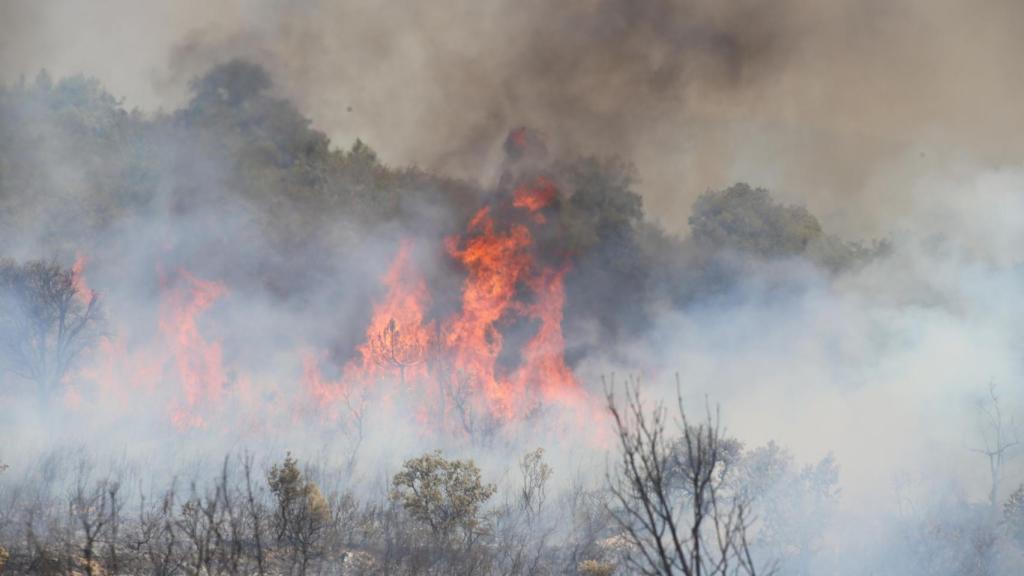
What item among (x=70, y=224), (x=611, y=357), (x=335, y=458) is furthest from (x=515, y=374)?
(x=70, y=224)

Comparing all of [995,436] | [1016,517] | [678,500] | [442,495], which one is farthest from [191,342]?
[995,436]

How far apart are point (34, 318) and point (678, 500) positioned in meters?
32.4

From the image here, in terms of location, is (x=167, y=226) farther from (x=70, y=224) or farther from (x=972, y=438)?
(x=972, y=438)

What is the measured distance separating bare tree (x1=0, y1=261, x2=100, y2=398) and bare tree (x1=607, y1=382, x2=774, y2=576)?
28290mm

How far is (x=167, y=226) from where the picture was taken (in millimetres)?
57250

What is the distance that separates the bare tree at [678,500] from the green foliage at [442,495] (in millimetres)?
5242

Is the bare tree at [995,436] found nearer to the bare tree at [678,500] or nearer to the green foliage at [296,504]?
the bare tree at [678,500]

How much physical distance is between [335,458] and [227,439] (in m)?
5.63

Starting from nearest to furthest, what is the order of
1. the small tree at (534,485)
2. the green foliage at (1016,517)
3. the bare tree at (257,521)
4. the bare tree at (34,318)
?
the bare tree at (257,521)
the green foliage at (1016,517)
the small tree at (534,485)
the bare tree at (34,318)

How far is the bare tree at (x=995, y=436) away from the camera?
4628 cm

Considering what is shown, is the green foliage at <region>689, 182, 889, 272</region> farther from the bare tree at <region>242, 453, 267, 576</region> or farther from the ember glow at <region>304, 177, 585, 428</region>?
the bare tree at <region>242, 453, 267, 576</region>

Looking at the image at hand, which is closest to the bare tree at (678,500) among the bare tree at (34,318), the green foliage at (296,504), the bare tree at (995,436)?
the green foliage at (296,504)

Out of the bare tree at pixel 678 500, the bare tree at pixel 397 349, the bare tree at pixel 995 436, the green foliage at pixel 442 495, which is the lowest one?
the bare tree at pixel 678 500

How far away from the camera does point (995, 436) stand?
49375 millimetres
